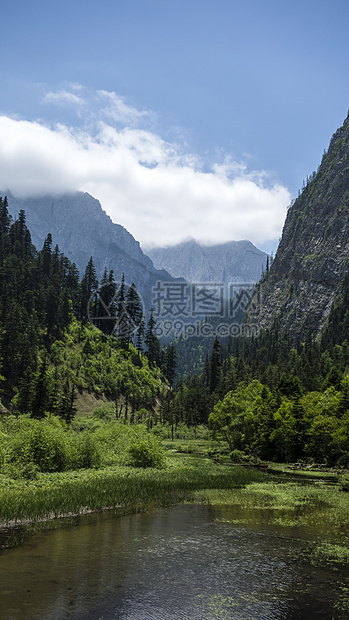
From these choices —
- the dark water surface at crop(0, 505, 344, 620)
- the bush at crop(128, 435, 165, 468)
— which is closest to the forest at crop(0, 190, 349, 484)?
the bush at crop(128, 435, 165, 468)

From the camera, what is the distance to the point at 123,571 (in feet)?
57.5

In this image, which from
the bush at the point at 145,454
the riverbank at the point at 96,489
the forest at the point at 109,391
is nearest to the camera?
the riverbank at the point at 96,489

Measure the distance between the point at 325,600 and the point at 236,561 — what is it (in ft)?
16.1

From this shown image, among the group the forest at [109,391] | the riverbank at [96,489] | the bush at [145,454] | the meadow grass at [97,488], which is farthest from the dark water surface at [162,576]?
the bush at [145,454]

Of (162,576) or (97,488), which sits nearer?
(162,576)

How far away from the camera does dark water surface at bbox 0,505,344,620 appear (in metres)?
14.1

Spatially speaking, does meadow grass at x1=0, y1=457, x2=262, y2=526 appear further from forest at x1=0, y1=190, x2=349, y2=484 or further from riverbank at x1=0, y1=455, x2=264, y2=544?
forest at x1=0, y1=190, x2=349, y2=484

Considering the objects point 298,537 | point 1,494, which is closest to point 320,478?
point 298,537

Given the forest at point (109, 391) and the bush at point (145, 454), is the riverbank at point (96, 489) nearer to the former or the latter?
the bush at point (145, 454)

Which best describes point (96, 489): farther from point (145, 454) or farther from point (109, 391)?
point (109, 391)

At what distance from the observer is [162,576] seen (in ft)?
56.7

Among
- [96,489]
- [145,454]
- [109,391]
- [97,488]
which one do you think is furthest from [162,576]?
[109,391]

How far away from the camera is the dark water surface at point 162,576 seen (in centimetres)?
1412

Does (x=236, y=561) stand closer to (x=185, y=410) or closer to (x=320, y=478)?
(x=320, y=478)
